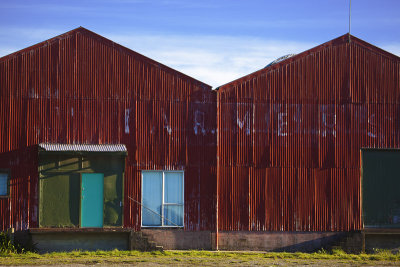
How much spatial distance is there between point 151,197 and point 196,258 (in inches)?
134

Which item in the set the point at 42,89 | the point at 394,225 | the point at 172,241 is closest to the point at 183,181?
the point at 172,241

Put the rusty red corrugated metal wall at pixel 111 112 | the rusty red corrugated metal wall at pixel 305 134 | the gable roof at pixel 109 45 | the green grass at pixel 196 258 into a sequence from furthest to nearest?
the rusty red corrugated metal wall at pixel 305 134 → the gable roof at pixel 109 45 → the rusty red corrugated metal wall at pixel 111 112 → the green grass at pixel 196 258

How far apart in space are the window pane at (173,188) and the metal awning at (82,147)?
2244mm

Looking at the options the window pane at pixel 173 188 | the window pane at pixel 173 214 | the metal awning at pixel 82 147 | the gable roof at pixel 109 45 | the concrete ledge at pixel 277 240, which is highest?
the gable roof at pixel 109 45

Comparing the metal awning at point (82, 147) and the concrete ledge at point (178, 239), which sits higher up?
the metal awning at point (82, 147)

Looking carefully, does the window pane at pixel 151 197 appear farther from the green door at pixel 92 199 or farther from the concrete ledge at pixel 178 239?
the green door at pixel 92 199

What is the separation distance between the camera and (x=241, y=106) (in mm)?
27641

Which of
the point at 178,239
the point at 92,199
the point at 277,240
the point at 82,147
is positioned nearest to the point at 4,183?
the point at 82,147

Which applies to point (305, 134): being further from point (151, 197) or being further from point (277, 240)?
point (151, 197)

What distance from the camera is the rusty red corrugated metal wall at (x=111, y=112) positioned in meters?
26.8

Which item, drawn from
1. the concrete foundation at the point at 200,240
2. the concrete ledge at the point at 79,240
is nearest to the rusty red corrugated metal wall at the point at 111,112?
the concrete foundation at the point at 200,240

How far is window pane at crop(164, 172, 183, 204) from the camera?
27172 mm

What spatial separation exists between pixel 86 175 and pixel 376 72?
13.0 m

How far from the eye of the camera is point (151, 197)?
2709 cm
